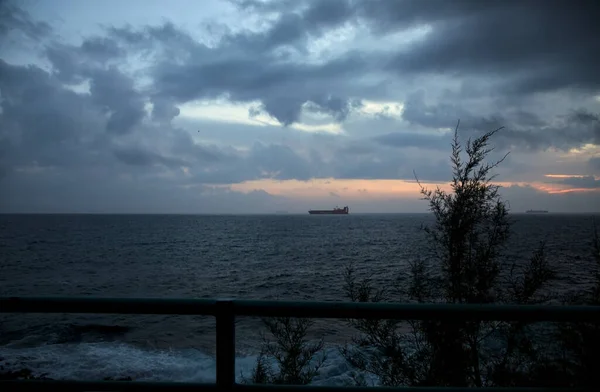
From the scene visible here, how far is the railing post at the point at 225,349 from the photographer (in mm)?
2252

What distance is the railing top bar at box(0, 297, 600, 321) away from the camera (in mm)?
2148

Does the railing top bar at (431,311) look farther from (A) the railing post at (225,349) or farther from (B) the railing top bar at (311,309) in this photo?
(A) the railing post at (225,349)

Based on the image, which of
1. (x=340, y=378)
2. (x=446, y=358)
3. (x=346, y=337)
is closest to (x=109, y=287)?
(x=346, y=337)

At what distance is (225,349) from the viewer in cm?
229

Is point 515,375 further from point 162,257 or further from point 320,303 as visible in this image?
point 162,257

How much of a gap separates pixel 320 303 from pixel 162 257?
4895cm

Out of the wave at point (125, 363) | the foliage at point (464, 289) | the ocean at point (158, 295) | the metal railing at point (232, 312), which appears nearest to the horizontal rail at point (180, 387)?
the metal railing at point (232, 312)

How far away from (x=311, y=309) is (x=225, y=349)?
0.57 metres

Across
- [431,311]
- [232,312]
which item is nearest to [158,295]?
[232,312]

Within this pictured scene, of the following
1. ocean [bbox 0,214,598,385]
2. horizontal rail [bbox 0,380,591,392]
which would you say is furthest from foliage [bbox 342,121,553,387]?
horizontal rail [bbox 0,380,591,392]

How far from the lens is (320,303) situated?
7.18ft

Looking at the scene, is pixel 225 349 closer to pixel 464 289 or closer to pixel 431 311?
pixel 431 311

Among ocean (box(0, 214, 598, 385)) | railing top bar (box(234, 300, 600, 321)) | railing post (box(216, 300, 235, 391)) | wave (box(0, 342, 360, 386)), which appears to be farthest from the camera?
ocean (box(0, 214, 598, 385))

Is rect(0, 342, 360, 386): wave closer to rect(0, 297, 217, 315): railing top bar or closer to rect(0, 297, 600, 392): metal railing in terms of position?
rect(0, 297, 600, 392): metal railing
